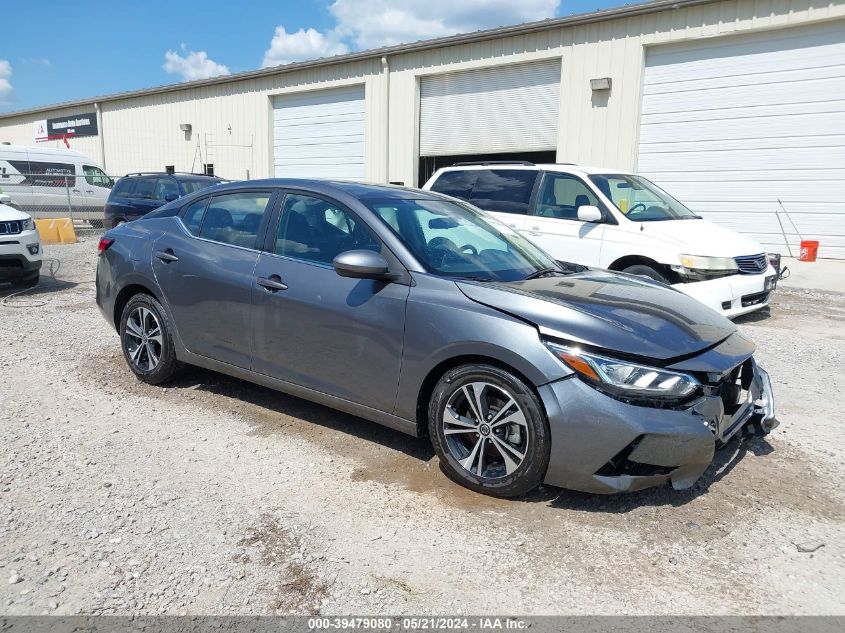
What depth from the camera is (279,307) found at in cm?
416

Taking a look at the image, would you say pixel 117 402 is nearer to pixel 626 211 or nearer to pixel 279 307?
pixel 279 307

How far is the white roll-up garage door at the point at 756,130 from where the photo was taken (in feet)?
41.7

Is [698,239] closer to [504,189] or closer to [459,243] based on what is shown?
[504,189]

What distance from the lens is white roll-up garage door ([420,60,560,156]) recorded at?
16172 millimetres

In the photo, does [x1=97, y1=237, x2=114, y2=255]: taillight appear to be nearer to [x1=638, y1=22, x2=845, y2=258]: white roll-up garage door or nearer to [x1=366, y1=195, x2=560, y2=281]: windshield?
[x1=366, y1=195, x2=560, y2=281]: windshield

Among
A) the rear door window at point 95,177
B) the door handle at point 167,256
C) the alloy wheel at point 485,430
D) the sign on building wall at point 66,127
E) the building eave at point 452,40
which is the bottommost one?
the alloy wheel at point 485,430

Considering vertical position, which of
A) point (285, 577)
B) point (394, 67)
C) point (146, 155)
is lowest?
point (285, 577)

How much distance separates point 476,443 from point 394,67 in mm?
17286

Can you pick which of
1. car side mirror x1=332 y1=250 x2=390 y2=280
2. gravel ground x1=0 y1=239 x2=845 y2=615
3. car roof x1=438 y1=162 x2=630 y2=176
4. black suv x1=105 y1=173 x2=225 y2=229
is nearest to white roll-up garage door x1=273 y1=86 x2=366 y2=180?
black suv x1=105 y1=173 x2=225 y2=229

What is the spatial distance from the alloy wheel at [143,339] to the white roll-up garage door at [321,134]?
49.4 ft

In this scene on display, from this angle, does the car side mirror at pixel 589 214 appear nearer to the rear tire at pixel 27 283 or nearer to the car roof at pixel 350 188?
the car roof at pixel 350 188

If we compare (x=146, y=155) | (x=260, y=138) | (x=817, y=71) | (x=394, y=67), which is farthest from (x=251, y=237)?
(x=146, y=155)

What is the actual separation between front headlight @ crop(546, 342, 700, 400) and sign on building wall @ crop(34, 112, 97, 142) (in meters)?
33.5

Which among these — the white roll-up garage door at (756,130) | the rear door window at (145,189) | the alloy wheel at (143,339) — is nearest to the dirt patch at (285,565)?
the alloy wheel at (143,339)
